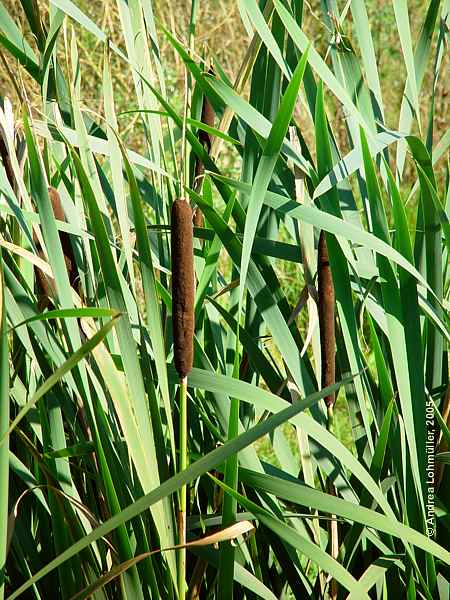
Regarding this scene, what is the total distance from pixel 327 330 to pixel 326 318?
0.01 meters

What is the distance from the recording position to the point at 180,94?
3984 millimetres

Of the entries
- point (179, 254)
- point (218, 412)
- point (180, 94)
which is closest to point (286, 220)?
point (218, 412)

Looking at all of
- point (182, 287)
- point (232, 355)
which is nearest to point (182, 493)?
point (182, 287)

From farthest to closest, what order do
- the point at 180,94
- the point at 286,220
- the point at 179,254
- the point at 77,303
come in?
the point at 180,94 < the point at 286,220 < the point at 77,303 < the point at 179,254

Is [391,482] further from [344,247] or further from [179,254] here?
[179,254]

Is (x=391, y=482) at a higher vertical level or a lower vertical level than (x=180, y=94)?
lower

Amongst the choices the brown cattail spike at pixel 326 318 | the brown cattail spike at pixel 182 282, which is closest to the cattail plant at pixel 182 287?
the brown cattail spike at pixel 182 282

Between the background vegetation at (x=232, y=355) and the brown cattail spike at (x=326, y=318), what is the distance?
0.02 metres

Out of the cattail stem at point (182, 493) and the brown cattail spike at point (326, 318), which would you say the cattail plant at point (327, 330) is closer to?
the brown cattail spike at point (326, 318)

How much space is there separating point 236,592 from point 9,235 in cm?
51

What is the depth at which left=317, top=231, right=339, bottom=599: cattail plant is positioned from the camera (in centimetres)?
82

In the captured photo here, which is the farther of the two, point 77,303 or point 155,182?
point 155,182

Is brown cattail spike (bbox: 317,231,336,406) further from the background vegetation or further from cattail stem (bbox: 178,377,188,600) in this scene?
cattail stem (bbox: 178,377,188,600)

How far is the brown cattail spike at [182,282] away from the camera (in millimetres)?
693
